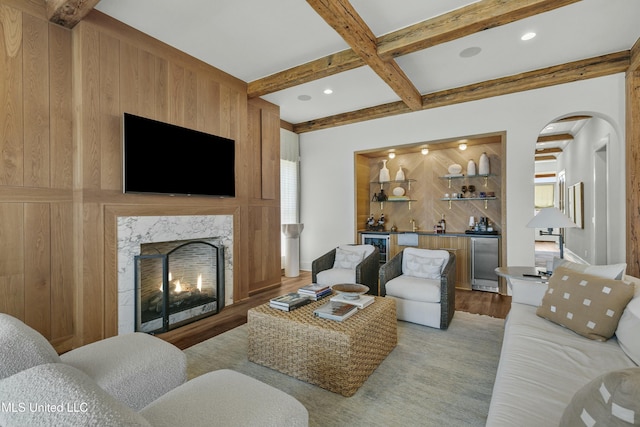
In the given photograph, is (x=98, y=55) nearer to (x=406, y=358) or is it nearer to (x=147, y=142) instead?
(x=147, y=142)

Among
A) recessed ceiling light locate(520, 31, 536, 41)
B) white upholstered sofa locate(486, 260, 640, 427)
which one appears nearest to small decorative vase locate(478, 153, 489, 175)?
recessed ceiling light locate(520, 31, 536, 41)

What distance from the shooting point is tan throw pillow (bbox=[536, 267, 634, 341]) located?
1814mm

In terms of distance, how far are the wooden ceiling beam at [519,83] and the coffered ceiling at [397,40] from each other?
1 cm

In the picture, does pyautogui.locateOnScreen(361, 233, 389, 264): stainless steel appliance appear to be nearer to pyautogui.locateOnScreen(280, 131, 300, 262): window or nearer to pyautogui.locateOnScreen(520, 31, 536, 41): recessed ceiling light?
pyautogui.locateOnScreen(280, 131, 300, 262): window

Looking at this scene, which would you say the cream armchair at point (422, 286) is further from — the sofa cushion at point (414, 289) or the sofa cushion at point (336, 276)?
the sofa cushion at point (336, 276)

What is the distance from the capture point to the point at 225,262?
→ 3896mm

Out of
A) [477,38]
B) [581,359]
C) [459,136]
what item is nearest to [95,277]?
[581,359]

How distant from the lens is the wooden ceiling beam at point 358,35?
2421 mm

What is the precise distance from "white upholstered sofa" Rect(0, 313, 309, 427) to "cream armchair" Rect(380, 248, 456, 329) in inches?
85.3

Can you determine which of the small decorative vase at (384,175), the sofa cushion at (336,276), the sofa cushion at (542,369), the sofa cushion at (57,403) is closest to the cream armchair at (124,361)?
the sofa cushion at (57,403)

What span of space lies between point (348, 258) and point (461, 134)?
8.15ft

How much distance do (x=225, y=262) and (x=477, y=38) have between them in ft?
12.3

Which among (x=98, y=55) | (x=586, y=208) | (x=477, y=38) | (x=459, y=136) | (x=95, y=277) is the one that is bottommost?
(x=95, y=277)

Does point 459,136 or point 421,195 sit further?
point 421,195
